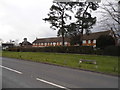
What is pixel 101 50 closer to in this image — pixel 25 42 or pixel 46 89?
pixel 46 89

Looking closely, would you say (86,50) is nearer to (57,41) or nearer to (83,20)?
(83,20)

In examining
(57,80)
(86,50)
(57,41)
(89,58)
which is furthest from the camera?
(57,41)

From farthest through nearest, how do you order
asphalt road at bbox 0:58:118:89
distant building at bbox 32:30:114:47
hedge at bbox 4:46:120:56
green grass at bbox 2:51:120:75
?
distant building at bbox 32:30:114:47 → hedge at bbox 4:46:120:56 → green grass at bbox 2:51:120:75 → asphalt road at bbox 0:58:118:89

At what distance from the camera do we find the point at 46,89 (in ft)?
26.9

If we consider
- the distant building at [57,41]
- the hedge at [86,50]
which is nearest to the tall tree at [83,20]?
the hedge at [86,50]

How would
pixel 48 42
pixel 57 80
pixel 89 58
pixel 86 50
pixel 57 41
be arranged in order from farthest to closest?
1. pixel 48 42
2. pixel 57 41
3. pixel 86 50
4. pixel 89 58
5. pixel 57 80

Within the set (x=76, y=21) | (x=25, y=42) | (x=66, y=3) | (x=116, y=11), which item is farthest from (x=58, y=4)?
(x=25, y=42)

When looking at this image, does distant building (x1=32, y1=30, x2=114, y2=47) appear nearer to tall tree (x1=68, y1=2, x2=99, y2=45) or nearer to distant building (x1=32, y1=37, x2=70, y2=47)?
distant building (x1=32, y1=37, x2=70, y2=47)

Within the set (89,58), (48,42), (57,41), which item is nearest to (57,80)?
(89,58)

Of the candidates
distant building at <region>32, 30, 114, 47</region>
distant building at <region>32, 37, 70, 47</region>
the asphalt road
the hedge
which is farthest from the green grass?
distant building at <region>32, 37, 70, 47</region>

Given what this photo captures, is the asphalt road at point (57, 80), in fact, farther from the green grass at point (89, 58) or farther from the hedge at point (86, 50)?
the hedge at point (86, 50)

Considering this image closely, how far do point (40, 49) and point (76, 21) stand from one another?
12.0 meters

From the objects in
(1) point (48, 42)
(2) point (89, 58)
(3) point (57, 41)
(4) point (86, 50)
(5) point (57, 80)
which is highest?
(3) point (57, 41)

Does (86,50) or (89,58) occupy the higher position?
(86,50)
